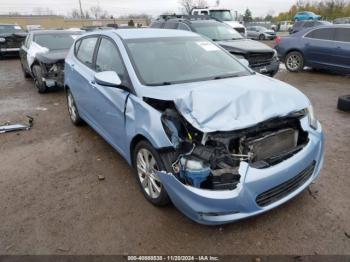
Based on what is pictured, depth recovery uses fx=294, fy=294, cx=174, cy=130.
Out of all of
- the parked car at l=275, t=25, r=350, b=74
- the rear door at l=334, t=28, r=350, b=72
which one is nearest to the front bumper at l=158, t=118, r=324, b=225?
the rear door at l=334, t=28, r=350, b=72

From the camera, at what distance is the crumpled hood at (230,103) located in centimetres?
246

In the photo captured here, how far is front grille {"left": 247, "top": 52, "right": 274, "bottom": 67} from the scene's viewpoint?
8109 mm

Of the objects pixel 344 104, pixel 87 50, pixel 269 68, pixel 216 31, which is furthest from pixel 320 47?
pixel 87 50

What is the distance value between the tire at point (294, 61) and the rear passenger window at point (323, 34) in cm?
72

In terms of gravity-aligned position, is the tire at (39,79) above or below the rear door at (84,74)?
below

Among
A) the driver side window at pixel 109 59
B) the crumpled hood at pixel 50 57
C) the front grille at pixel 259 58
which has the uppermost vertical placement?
the driver side window at pixel 109 59

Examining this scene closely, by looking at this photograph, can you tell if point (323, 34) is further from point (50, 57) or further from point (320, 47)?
point (50, 57)

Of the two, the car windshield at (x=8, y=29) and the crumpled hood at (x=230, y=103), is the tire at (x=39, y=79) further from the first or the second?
the car windshield at (x=8, y=29)

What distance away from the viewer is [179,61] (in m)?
3.61

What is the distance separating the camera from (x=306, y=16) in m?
38.3

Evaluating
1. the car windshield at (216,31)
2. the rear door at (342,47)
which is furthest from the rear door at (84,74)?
the rear door at (342,47)

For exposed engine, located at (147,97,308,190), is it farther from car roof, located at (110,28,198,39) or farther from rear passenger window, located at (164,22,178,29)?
rear passenger window, located at (164,22,178,29)

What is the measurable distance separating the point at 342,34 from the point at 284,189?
8.56 meters

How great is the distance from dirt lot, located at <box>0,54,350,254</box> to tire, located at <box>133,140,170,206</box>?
0.13m
